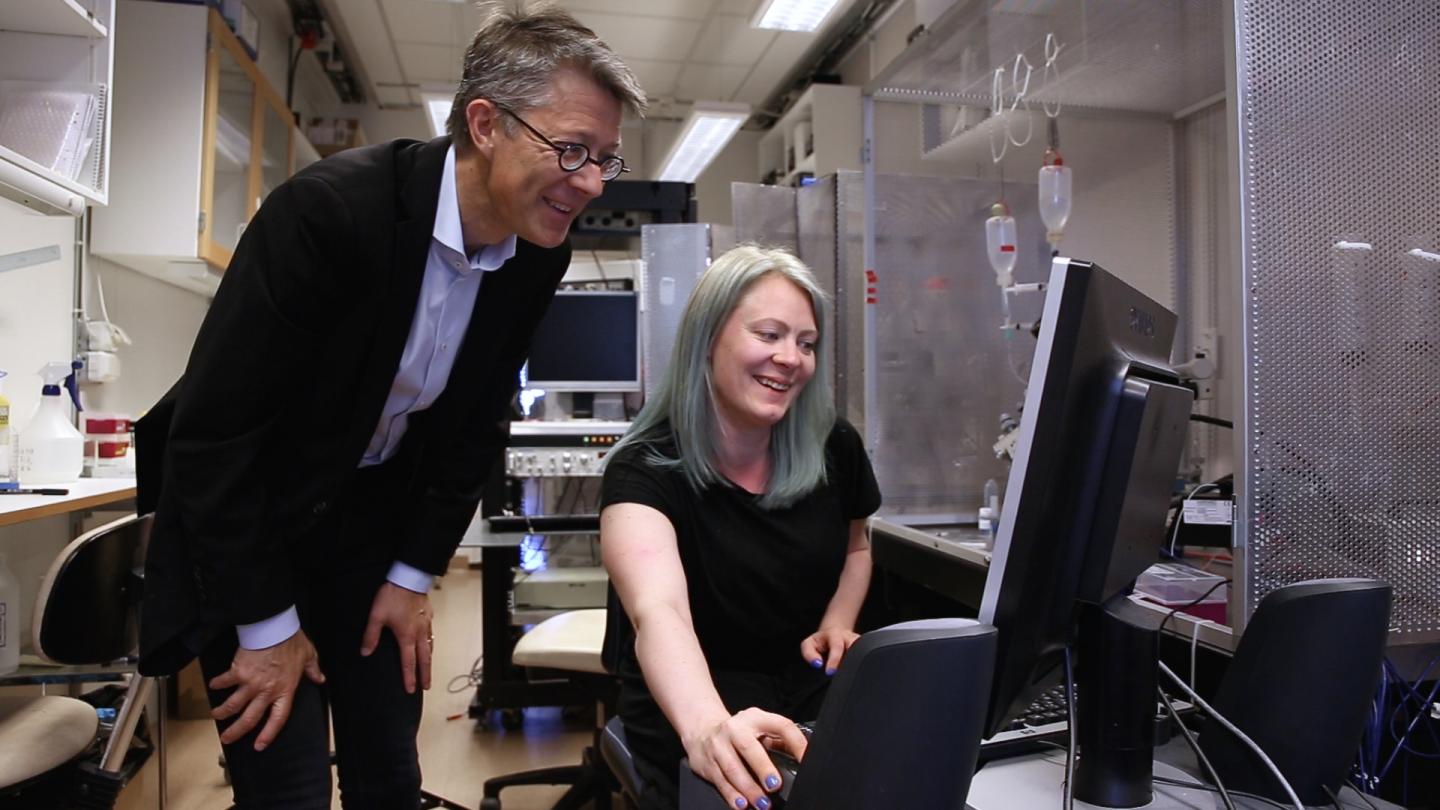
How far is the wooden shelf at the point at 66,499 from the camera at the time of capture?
1.54 meters

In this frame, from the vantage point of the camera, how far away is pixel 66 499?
1.75 meters

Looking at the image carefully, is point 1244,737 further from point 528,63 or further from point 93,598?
point 93,598

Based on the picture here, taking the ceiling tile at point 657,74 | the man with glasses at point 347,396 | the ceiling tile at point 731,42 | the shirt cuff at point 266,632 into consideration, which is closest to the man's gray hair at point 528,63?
the man with glasses at point 347,396

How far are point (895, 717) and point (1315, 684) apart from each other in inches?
17.9

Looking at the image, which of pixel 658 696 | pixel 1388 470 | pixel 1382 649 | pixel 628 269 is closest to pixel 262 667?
pixel 658 696

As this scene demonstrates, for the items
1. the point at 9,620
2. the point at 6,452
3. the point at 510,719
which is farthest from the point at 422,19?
the point at 9,620

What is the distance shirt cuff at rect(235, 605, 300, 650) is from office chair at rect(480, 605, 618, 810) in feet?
3.34

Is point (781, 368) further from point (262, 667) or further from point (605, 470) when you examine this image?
point (262, 667)

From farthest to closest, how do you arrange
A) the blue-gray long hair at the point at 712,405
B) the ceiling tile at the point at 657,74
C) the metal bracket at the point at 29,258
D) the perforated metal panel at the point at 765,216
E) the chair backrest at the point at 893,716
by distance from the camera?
the ceiling tile at the point at 657,74
the perforated metal panel at the point at 765,216
the metal bracket at the point at 29,258
the blue-gray long hair at the point at 712,405
the chair backrest at the point at 893,716

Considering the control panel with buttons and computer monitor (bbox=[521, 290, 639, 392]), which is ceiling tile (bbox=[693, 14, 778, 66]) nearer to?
computer monitor (bbox=[521, 290, 639, 392])

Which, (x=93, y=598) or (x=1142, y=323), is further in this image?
(x=93, y=598)

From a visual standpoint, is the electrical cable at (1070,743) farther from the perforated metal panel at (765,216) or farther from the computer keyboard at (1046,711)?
the perforated metal panel at (765,216)

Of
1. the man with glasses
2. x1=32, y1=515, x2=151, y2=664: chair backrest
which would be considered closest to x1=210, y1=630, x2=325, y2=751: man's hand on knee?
the man with glasses

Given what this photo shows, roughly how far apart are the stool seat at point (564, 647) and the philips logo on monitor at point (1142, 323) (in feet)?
4.86
